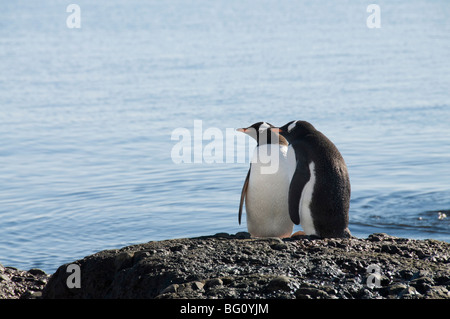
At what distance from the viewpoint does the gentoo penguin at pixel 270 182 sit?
638cm

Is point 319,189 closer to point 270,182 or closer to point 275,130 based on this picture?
point 270,182

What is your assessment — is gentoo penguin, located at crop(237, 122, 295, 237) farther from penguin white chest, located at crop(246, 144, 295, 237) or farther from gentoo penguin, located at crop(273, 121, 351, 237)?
gentoo penguin, located at crop(273, 121, 351, 237)

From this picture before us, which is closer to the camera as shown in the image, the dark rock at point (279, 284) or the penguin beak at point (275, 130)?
the dark rock at point (279, 284)

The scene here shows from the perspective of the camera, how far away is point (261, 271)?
16.4 feet

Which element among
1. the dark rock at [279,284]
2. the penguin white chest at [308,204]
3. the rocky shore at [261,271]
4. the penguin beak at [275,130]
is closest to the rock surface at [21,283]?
the rocky shore at [261,271]

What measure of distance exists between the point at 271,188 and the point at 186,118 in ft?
27.4

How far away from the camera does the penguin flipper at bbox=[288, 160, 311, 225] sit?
6090mm

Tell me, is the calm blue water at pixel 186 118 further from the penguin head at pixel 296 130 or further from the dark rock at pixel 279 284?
the dark rock at pixel 279 284

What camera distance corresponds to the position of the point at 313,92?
56.3 feet

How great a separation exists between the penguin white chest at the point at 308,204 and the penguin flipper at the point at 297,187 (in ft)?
0.08
